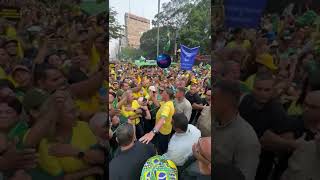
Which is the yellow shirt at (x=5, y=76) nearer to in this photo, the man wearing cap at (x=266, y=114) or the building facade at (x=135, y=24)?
the building facade at (x=135, y=24)

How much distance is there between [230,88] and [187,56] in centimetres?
503

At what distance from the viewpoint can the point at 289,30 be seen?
5.98ft

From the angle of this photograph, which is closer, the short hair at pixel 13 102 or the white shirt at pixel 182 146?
the short hair at pixel 13 102

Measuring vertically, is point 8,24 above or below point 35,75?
above

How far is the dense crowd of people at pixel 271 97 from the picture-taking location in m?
1.82

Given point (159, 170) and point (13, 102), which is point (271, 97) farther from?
point (13, 102)

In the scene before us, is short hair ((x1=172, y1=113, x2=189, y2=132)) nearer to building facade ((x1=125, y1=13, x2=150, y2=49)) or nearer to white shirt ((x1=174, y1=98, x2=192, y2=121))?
building facade ((x1=125, y1=13, x2=150, y2=49))

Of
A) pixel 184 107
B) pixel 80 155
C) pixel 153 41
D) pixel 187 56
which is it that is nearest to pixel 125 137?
pixel 80 155

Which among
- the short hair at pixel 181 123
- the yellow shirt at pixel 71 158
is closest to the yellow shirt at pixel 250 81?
the yellow shirt at pixel 71 158

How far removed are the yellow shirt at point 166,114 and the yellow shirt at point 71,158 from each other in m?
3.09

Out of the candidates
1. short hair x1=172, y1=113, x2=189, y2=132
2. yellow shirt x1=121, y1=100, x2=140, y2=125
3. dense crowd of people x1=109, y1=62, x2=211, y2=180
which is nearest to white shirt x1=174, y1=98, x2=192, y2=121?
dense crowd of people x1=109, y1=62, x2=211, y2=180

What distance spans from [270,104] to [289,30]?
1.07 feet

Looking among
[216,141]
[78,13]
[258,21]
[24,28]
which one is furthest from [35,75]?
[258,21]

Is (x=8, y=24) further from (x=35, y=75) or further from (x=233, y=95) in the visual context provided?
(x=233, y=95)
